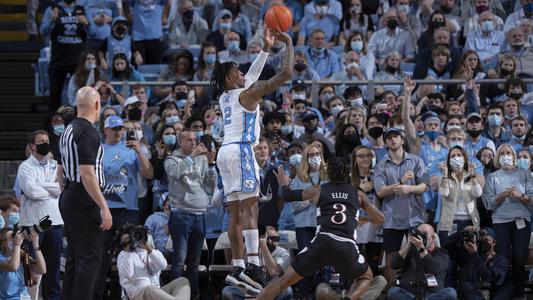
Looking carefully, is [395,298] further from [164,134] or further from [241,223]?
[164,134]

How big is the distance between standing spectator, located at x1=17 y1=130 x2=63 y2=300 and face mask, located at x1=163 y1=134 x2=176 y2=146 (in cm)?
167

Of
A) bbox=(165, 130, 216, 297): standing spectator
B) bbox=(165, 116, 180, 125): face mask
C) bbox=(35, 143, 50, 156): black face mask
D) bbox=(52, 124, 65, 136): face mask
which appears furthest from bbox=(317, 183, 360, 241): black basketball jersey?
bbox=(52, 124, 65, 136): face mask

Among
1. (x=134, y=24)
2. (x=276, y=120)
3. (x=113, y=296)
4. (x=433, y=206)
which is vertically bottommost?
(x=113, y=296)

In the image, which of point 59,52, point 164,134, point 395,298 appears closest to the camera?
point 395,298

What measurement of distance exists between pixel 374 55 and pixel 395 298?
7.08 metres

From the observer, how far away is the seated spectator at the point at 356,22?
22.4 m

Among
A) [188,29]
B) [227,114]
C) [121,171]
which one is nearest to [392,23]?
[188,29]

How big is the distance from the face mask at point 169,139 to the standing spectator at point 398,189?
2929mm

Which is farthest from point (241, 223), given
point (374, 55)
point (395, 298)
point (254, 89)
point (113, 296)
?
point (374, 55)

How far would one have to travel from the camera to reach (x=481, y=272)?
16031 millimetres

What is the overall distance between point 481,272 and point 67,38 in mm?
9020

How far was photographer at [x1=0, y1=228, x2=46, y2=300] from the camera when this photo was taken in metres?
15.2

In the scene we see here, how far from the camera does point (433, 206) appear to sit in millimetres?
17188

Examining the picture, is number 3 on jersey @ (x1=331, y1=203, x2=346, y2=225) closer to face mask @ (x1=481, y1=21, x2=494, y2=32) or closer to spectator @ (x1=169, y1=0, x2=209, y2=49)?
Answer: face mask @ (x1=481, y1=21, x2=494, y2=32)
